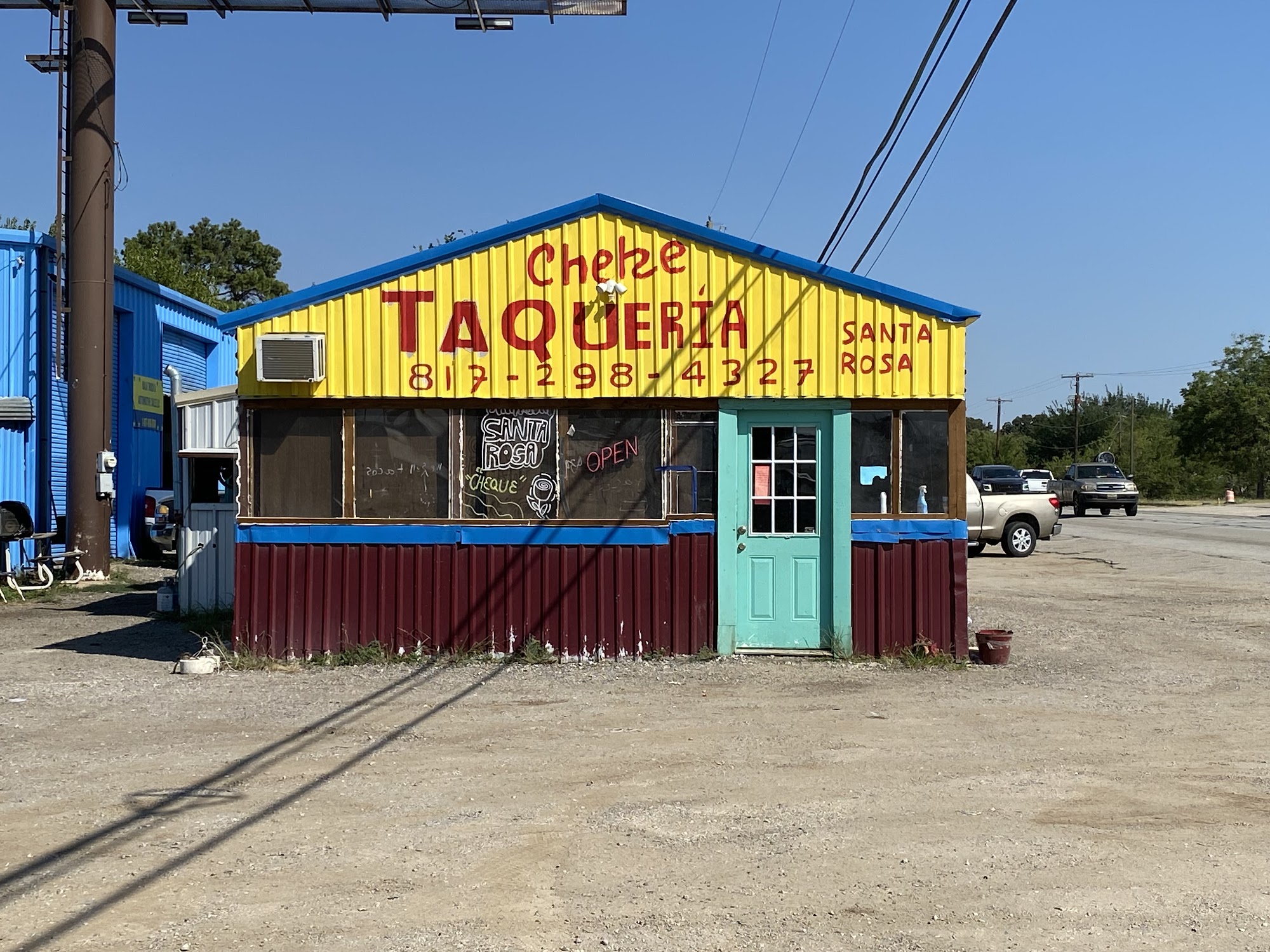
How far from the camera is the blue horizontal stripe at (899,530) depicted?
A: 34.9ft

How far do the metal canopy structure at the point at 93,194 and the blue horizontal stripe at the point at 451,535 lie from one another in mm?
7921

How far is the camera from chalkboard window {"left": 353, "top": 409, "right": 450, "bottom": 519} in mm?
10719

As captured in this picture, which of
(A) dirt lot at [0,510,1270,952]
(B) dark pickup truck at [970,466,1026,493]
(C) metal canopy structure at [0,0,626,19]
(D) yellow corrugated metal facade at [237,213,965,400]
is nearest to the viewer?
(A) dirt lot at [0,510,1270,952]

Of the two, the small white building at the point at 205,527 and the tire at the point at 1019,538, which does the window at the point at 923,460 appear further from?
the tire at the point at 1019,538

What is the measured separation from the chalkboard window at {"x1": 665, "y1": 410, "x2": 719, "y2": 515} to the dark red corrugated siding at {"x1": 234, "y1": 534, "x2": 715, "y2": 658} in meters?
0.31

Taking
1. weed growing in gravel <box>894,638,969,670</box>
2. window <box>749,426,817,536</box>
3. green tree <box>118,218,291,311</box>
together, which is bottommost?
weed growing in gravel <box>894,638,969,670</box>

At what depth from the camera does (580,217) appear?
10664 millimetres

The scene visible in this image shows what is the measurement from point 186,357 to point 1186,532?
962 inches

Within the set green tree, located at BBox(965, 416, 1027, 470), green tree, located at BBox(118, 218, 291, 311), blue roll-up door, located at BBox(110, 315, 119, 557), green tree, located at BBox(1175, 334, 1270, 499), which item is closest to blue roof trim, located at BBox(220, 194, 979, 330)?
blue roll-up door, located at BBox(110, 315, 119, 557)

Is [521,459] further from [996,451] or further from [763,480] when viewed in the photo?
[996,451]

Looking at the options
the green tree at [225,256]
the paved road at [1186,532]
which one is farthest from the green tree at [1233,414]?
the green tree at [225,256]

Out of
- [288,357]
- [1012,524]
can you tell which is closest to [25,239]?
[288,357]

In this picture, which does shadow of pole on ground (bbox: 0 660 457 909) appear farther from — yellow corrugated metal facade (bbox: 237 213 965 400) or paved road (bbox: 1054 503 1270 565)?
paved road (bbox: 1054 503 1270 565)

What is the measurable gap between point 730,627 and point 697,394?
7.06 feet
